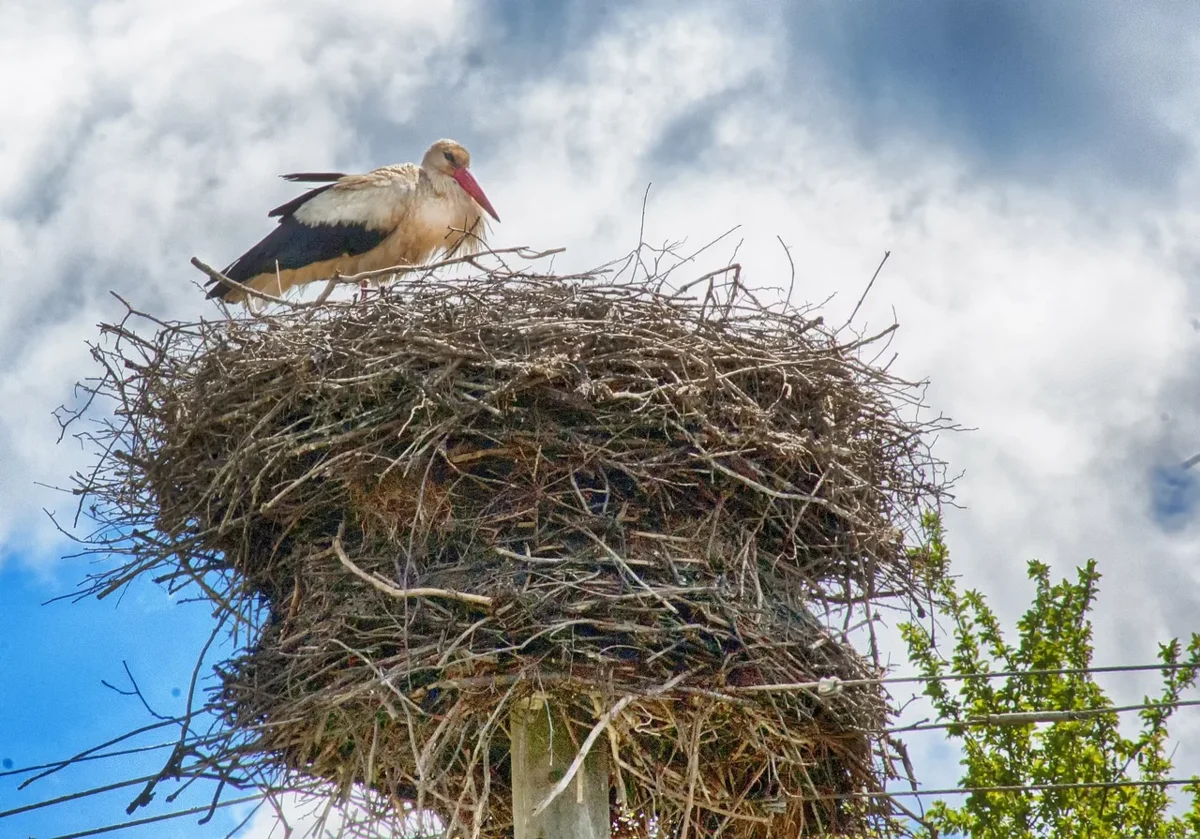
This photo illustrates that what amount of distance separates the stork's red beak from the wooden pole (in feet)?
13.1

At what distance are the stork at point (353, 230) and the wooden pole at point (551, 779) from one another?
134 inches

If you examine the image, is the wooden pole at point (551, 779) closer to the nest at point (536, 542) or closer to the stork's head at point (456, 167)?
the nest at point (536, 542)

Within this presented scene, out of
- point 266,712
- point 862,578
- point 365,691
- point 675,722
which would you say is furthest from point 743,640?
point 266,712

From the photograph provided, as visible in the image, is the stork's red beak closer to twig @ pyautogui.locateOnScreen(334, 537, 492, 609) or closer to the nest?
the nest

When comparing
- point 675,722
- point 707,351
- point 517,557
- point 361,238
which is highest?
point 361,238

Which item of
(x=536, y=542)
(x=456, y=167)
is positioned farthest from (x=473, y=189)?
(x=536, y=542)

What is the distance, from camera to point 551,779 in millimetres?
4852

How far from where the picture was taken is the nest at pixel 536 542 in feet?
15.6

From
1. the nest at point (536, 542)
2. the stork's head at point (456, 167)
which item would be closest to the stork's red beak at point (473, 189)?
the stork's head at point (456, 167)

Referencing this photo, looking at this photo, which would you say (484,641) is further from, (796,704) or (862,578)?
(862,578)

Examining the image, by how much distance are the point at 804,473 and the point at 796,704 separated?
85 centimetres

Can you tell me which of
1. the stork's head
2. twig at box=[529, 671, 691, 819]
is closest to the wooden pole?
twig at box=[529, 671, 691, 819]

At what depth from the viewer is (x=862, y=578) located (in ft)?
17.6

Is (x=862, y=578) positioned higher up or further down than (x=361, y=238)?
further down
